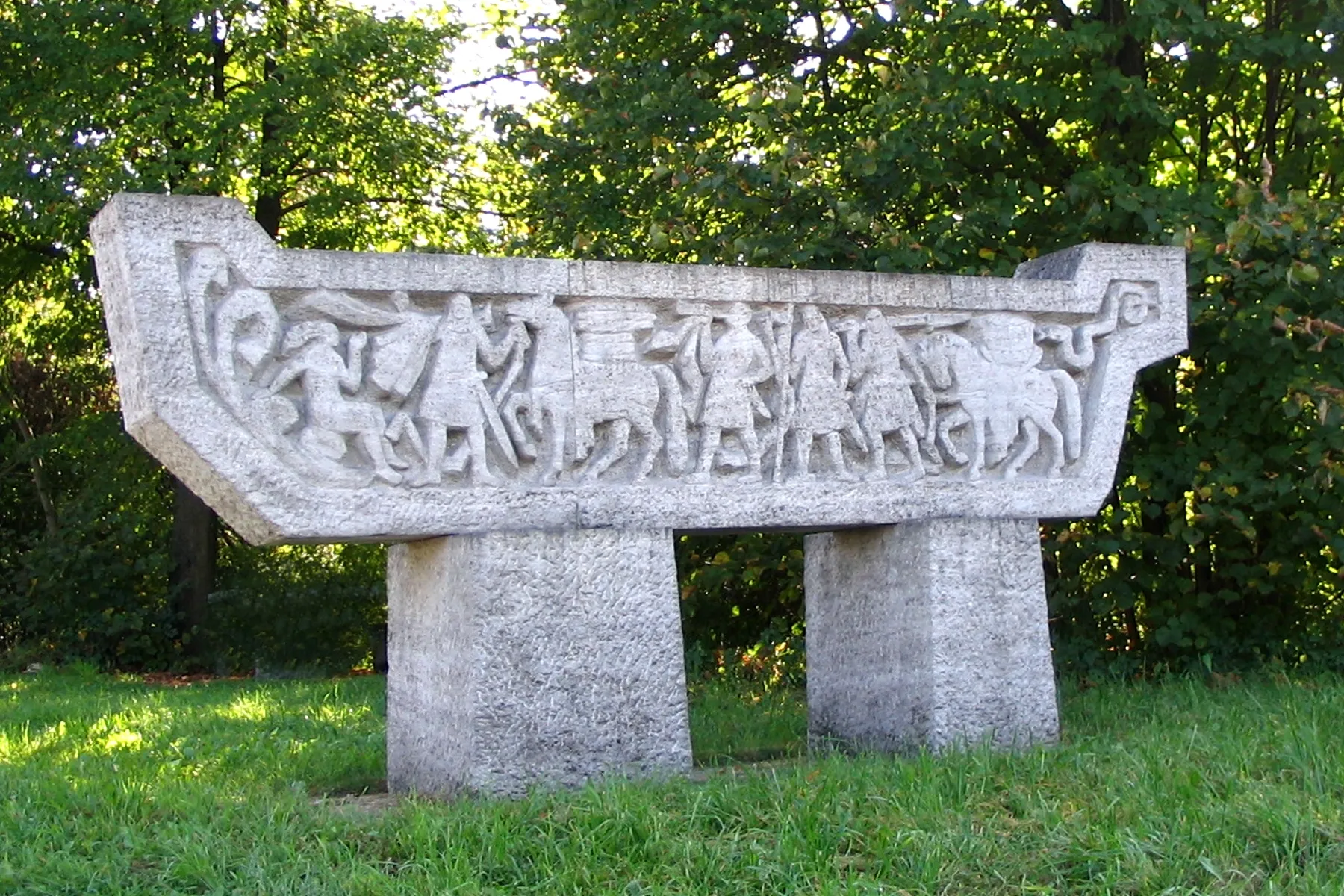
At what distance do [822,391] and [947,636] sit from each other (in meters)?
1.12

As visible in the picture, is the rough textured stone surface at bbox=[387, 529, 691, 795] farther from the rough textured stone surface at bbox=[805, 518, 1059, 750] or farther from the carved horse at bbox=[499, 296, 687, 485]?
the rough textured stone surface at bbox=[805, 518, 1059, 750]

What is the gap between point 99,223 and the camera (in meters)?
5.38

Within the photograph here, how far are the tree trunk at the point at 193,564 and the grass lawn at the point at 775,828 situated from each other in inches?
310

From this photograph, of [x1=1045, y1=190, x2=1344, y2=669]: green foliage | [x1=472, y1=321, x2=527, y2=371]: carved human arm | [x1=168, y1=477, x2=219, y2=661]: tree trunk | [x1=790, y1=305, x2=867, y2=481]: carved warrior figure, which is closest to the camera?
[x1=472, y1=321, x2=527, y2=371]: carved human arm

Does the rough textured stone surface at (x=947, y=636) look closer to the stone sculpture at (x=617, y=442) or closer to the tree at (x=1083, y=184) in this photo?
the stone sculpture at (x=617, y=442)

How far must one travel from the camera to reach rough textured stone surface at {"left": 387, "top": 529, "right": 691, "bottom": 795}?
553 cm

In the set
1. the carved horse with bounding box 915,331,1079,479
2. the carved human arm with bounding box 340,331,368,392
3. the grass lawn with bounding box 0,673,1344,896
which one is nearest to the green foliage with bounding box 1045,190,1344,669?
the carved horse with bounding box 915,331,1079,479

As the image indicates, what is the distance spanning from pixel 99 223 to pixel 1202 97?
668 cm

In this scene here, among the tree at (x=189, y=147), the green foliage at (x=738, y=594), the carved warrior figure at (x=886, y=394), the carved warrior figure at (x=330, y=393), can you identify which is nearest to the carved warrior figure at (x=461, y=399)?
the carved warrior figure at (x=330, y=393)

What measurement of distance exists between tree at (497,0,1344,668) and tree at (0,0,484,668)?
3916mm

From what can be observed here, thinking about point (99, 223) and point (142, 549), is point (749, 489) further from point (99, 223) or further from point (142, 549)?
point (142, 549)

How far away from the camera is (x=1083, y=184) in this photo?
27.9 feet

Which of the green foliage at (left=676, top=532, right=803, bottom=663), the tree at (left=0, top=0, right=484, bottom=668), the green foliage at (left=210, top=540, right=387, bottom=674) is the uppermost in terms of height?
the tree at (left=0, top=0, right=484, bottom=668)

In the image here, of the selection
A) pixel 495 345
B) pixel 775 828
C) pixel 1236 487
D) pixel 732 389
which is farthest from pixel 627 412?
pixel 1236 487
